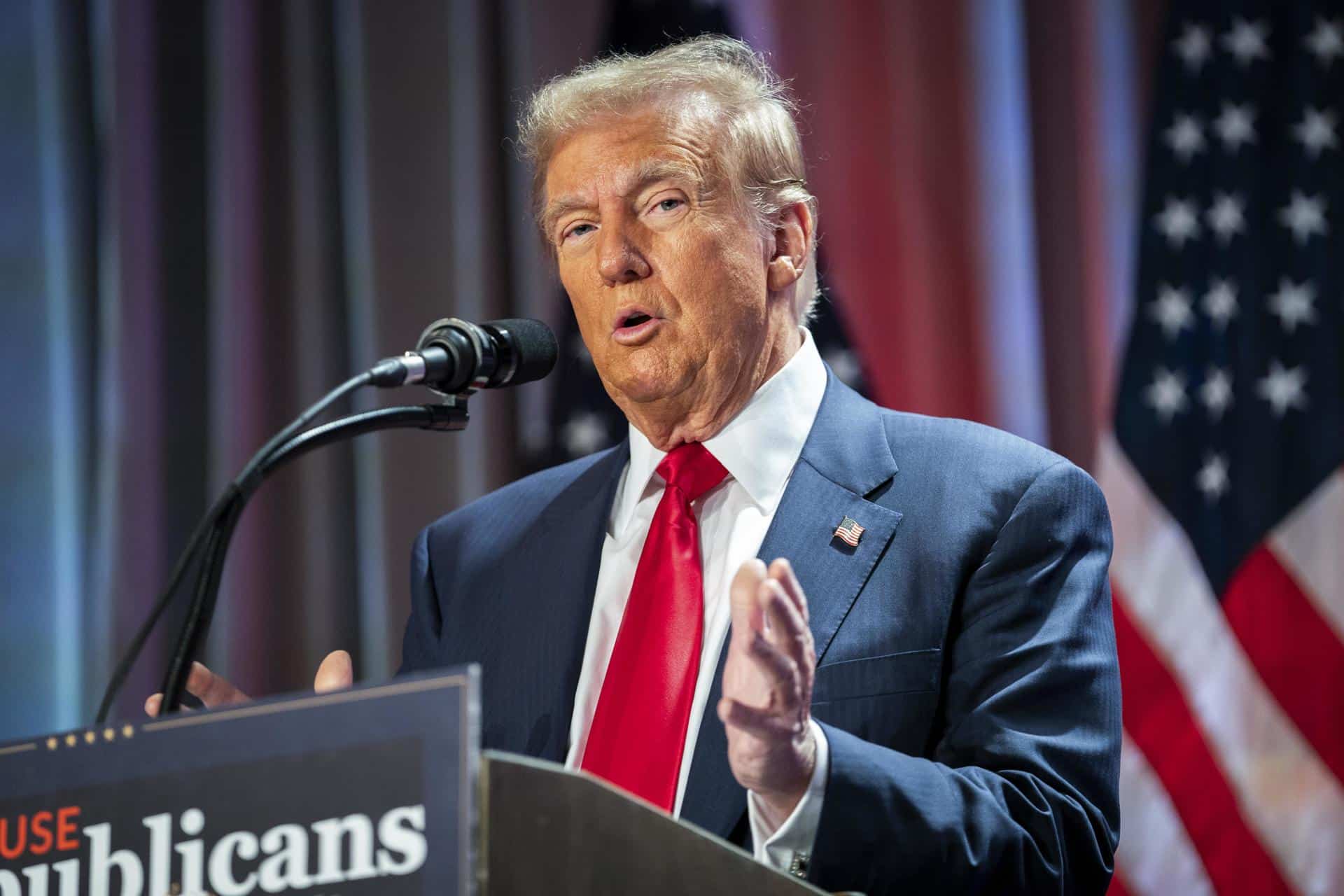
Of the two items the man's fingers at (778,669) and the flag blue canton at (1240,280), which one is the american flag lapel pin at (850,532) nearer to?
the man's fingers at (778,669)

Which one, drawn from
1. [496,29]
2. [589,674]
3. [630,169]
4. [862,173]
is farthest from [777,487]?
[496,29]

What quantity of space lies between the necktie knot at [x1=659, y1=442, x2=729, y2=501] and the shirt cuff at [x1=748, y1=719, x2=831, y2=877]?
2.21 feet

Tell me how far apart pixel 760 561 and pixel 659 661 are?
1.61 feet

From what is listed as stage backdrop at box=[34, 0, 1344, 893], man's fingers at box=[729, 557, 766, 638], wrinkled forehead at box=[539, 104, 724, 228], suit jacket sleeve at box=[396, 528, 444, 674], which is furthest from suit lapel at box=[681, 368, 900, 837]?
stage backdrop at box=[34, 0, 1344, 893]

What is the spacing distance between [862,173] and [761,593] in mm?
2411

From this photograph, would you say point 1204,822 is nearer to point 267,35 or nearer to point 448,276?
point 448,276

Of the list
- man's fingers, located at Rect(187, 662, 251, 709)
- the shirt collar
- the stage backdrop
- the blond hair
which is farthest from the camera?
the stage backdrop

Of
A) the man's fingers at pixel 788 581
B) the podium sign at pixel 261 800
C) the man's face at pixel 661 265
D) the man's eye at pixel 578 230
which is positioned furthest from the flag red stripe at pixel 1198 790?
the podium sign at pixel 261 800

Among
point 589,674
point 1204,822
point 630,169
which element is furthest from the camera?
point 1204,822

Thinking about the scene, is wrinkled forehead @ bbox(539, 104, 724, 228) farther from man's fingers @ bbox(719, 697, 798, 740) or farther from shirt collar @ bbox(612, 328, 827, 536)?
man's fingers @ bbox(719, 697, 798, 740)

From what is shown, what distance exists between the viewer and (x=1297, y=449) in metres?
3.15

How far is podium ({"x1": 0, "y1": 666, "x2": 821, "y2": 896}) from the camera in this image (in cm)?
97

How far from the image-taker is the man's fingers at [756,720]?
116cm

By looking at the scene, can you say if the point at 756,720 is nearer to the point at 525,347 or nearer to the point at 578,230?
the point at 525,347
